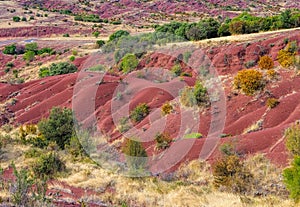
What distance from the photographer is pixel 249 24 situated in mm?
45094

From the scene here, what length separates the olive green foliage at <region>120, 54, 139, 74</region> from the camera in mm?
40312

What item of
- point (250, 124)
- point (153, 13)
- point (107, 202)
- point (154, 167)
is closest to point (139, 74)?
point (250, 124)

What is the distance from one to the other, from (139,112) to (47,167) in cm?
1202

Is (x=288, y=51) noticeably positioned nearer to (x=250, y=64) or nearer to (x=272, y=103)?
(x=250, y=64)

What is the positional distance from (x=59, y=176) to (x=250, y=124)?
1023cm

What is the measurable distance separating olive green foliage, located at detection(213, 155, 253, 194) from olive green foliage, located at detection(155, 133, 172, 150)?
521 cm

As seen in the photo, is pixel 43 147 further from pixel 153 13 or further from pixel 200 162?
pixel 153 13

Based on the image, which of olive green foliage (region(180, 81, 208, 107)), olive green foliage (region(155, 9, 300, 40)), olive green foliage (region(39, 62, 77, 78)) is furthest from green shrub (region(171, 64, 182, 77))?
olive green foliage (region(39, 62, 77, 78))

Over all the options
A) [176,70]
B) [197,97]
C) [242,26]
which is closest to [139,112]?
[197,97]

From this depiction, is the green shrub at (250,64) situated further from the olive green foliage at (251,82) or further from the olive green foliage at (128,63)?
the olive green foliage at (128,63)

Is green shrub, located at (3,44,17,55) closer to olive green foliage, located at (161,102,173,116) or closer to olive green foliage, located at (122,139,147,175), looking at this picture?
olive green foliage, located at (161,102,173,116)

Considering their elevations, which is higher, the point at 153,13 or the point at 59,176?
the point at 59,176

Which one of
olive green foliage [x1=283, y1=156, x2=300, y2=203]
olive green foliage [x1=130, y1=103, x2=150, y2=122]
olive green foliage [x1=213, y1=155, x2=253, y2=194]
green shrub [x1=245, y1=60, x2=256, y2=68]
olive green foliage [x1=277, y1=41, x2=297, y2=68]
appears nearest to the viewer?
olive green foliage [x1=283, y1=156, x2=300, y2=203]

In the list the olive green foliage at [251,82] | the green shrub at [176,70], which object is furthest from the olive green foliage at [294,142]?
the green shrub at [176,70]
